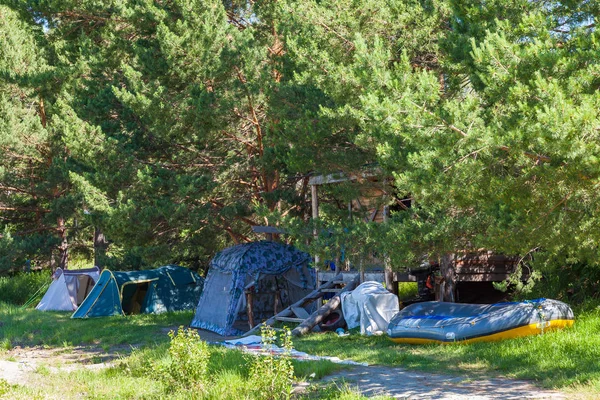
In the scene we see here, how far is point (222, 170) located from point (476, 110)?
10.4 meters

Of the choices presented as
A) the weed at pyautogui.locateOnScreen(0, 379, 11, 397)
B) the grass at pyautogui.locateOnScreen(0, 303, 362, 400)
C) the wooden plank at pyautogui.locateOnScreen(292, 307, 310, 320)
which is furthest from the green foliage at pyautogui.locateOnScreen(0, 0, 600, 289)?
the weed at pyautogui.locateOnScreen(0, 379, 11, 397)

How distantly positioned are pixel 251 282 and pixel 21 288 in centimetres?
1221

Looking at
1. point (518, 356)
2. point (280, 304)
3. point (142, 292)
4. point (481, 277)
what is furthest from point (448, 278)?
point (142, 292)

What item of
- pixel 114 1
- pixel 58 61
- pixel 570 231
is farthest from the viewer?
pixel 58 61

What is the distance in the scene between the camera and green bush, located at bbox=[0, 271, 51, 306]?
78.8 feet

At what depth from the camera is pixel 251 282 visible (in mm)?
15812

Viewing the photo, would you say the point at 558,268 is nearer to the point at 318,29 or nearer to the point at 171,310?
the point at 318,29

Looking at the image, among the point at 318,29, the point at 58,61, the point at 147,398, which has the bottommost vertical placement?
the point at 147,398

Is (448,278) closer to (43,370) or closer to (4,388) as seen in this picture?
(43,370)

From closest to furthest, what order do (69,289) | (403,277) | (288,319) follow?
(288,319) < (403,277) < (69,289)

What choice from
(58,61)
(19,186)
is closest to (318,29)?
(58,61)

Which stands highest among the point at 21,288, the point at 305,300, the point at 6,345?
the point at 21,288

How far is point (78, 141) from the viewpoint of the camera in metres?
17.7

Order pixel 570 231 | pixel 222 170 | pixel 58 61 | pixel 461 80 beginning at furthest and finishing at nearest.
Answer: pixel 58 61
pixel 222 170
pixel 461 80
pixel 570 231
